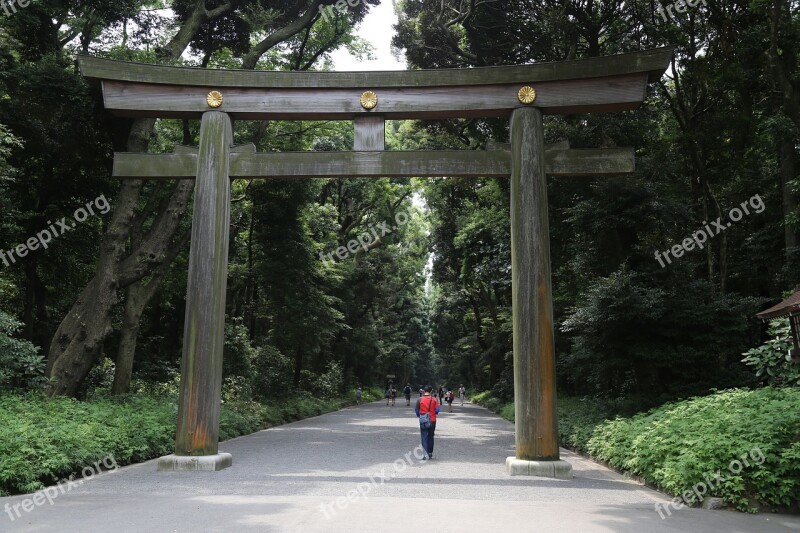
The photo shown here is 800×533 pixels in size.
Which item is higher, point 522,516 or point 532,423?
point 532,423

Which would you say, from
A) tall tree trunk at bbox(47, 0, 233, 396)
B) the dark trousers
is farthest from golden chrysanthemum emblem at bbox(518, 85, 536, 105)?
tall tree trunk at bbox(47, 0, 233, 396)

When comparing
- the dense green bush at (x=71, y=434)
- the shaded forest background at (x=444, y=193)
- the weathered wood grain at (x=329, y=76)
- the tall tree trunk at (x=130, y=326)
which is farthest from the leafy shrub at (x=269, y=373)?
the weathered wood grain at (x=329, y=76)

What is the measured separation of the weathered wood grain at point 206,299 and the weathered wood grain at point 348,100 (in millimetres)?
472

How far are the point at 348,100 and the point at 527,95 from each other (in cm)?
312

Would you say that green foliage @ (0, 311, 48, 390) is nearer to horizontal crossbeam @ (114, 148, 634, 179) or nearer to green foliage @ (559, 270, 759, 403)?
horizontal crossbeam @ (114, 148, 634, 179)

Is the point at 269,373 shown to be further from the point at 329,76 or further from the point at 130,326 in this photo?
the point at 329,76

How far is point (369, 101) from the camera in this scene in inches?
384

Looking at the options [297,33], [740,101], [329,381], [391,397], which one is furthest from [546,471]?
[391,397]

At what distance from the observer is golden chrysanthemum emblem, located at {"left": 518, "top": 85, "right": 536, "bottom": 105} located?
966cm

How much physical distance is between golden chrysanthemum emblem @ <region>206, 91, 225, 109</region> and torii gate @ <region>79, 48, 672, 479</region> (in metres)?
0.02

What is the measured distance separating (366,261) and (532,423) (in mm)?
26730

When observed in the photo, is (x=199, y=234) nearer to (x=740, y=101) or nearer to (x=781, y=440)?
(x=781, y=440)

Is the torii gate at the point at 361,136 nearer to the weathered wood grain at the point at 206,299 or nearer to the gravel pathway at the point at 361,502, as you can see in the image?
the weathered wood grain at the point at 206,299

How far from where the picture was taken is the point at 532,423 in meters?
8.78
